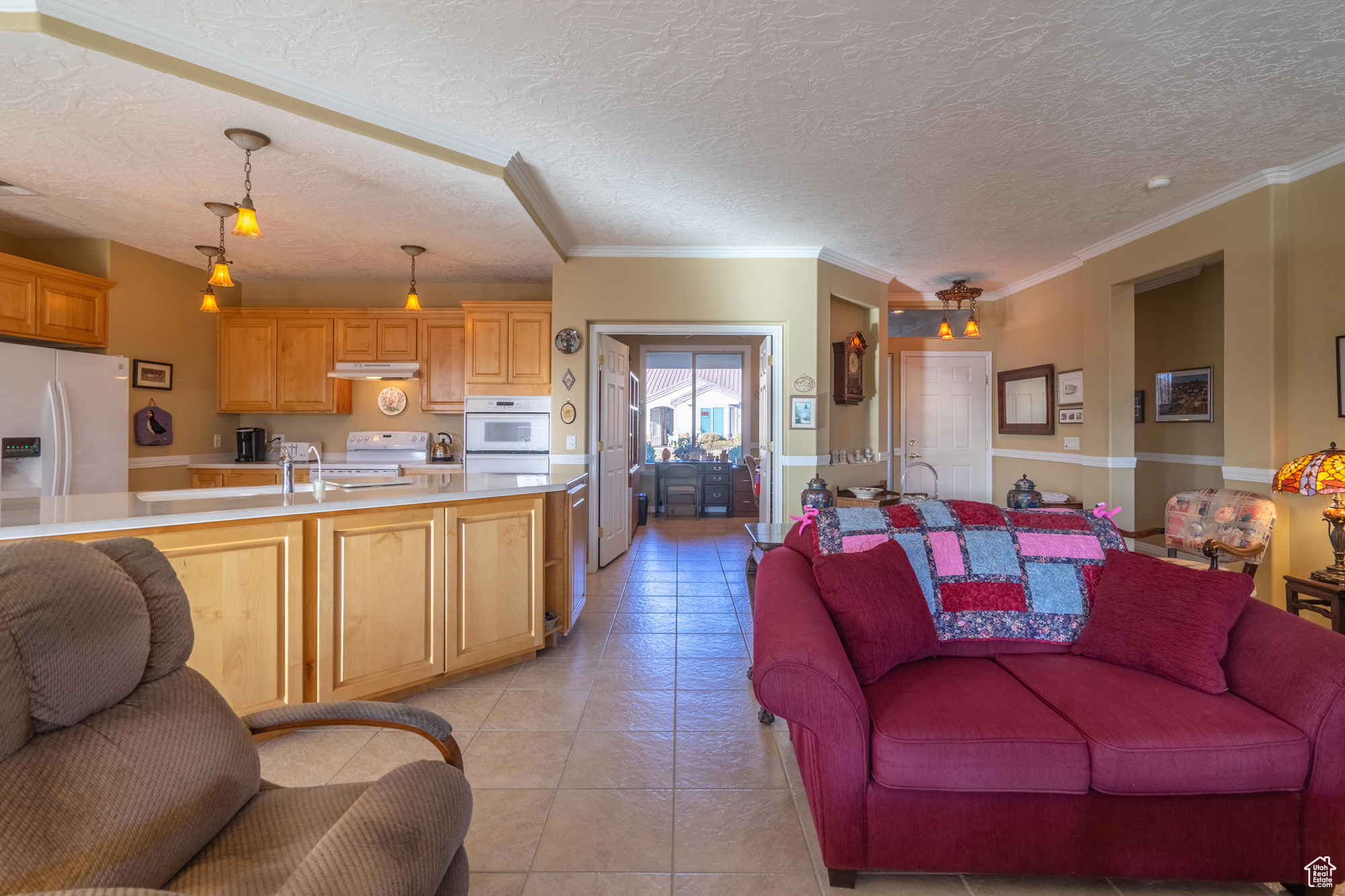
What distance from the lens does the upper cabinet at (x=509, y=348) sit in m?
5.14

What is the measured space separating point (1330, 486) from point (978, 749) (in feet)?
7.78

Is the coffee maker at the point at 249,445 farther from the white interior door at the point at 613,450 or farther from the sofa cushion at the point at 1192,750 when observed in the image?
the sofa cushion at the point at 1192,750

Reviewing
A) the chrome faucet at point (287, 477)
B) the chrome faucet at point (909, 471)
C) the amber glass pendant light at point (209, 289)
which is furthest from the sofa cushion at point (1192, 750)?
the chrome faucet at point (909, 471)

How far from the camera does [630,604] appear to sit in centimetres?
408

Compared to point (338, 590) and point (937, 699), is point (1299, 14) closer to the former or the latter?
point (937, 699)

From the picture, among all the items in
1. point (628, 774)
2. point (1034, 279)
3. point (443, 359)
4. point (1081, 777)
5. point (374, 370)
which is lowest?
point (628, 774)

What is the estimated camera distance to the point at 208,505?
7.20ft

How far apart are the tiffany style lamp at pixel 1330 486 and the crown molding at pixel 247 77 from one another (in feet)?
13.4

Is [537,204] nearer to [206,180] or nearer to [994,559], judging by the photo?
[206,180]

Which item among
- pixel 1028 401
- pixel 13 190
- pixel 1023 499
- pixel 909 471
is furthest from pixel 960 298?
pixel 13 190

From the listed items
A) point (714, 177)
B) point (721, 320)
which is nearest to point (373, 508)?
point (714, 177)

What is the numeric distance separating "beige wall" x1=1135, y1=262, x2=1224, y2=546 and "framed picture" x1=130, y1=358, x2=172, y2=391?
8140 mm

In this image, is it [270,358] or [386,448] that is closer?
[270,358]

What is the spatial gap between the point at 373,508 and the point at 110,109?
81.9 inches
